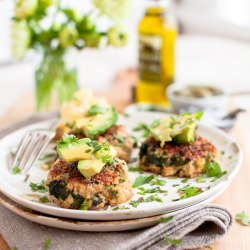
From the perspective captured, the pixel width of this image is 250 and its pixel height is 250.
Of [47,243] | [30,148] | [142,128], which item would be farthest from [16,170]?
[142,128]

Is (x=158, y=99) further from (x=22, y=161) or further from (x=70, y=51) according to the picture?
(x=22, y=161)

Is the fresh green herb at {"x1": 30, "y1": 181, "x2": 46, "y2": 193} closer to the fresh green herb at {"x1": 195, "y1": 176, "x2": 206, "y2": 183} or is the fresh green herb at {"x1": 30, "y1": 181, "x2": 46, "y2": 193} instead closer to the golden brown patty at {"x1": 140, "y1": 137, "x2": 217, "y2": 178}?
the golden brown patty at {"x1": 140, "y1": 137, "x2": 217, "y2": 178}

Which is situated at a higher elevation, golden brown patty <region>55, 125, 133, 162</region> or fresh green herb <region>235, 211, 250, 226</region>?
golden brown patty <region>55, 125, 133, 162</region>

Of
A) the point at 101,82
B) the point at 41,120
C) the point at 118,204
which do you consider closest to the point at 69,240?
the point at 118,204

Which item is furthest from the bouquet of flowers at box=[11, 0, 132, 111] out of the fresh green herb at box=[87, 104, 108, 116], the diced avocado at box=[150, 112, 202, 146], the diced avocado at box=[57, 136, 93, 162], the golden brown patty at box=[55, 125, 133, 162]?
the diced avocado at box=[57, 136, 93, 162]

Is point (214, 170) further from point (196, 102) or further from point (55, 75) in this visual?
point (55, 75)

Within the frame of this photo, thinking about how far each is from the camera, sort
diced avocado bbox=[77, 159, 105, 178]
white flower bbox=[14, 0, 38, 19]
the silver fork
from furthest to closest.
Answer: white flower bbox=[14, 0, 38, 19] → the silver fork → diced avocado bbox=[77, 159, 105, 178]
